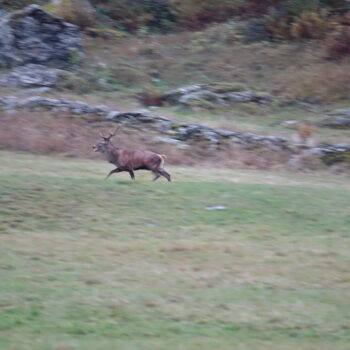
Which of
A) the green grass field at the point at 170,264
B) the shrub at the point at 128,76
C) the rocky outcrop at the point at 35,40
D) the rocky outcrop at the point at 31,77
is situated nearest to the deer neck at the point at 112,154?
the green grass field at the point at 170,264

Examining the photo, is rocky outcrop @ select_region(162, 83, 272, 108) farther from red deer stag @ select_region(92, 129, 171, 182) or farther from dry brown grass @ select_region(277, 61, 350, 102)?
red deer stag @ select_region(92, 129, 171, 182)

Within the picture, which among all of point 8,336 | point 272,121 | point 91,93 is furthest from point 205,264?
point 91,93

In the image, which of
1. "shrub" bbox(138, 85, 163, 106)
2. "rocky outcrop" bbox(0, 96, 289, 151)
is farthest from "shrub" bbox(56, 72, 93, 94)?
"rocky outcrop" bbox(0, 96, 289, 151)

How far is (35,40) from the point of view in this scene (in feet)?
102

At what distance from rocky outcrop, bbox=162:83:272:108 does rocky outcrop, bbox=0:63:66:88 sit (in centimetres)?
462

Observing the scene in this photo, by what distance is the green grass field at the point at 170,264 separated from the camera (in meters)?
7.58

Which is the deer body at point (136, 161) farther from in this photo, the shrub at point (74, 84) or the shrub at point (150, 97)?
the shrub at point (74, 84)

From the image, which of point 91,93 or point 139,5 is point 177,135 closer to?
point 91,93

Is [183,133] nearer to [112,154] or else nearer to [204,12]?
[112,154]

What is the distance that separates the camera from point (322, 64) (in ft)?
103

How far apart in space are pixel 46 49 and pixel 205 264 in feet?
74.0

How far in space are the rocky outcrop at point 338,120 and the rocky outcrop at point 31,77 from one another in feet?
35.4

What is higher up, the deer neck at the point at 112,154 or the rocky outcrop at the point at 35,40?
the rocky outcrop at the point at 35,40

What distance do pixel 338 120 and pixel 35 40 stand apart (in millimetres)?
13372
